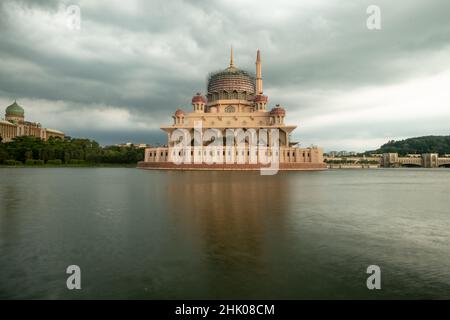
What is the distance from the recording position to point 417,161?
5418 inches

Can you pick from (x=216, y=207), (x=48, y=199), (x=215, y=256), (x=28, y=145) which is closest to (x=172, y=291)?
(x=215, y=256)

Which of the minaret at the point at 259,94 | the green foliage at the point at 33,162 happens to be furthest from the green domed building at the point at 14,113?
the minaret at the point at 259,94

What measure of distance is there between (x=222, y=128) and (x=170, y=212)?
208 ft

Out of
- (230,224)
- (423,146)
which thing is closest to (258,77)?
(230,224)

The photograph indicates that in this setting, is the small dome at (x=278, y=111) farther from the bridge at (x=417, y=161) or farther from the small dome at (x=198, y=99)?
the bridge at (x=417, y=161)

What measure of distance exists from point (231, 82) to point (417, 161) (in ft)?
338

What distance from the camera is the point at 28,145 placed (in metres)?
83.3

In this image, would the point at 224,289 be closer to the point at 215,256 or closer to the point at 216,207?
the point at 215,256

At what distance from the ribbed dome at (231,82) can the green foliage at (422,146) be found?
11460cm

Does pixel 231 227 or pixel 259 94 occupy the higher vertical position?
pixel 259 94

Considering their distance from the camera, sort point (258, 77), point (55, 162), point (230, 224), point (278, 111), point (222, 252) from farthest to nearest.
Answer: point (258, 77) < point (55, 162) < point (278, 111) < point (230, 224) < point (222, 252)

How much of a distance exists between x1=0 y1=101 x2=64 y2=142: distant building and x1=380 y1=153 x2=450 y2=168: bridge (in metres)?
146

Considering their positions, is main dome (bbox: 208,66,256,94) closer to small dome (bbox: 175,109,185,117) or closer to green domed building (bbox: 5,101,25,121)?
small dome (bbox: 175,109,185,117)

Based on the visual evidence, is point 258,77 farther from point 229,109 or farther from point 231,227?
point 231,227
